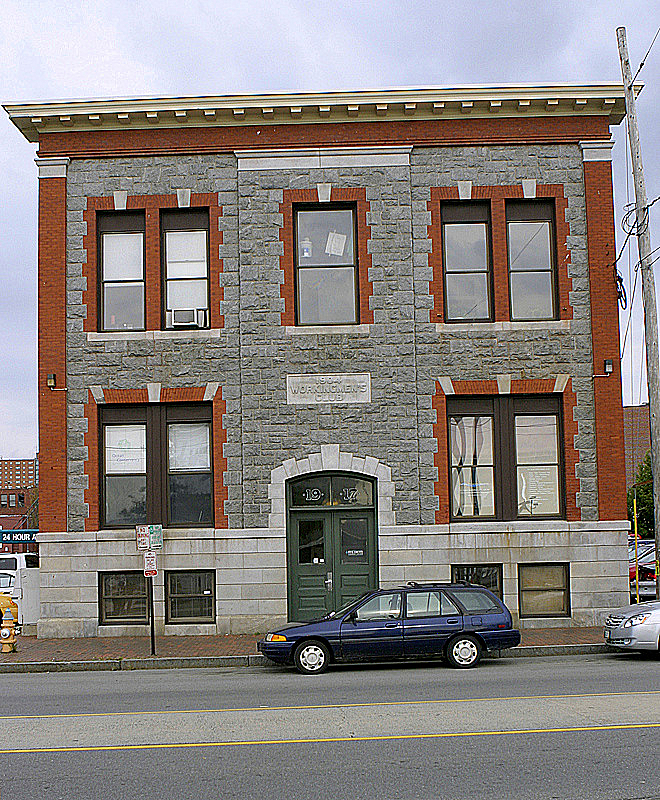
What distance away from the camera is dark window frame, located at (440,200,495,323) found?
20.8 m

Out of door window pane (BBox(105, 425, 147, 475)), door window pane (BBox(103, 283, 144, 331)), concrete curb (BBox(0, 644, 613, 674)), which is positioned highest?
door window pane (BBox(103, 283, 144, 331))

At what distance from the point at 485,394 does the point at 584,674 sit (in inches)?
301

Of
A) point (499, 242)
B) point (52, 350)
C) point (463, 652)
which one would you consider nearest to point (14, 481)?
point (52, 350)

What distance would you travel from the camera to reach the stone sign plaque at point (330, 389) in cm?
2042

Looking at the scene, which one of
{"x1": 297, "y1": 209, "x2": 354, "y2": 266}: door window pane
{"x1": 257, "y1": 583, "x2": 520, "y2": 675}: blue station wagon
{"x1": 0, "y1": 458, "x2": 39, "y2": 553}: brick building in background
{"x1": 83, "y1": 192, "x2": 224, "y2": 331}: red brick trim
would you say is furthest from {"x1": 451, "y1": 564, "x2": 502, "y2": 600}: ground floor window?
{"x1": 0, "y1": 458, "x2": 39, "y2": 553}: brick building in background

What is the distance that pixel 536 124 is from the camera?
68.6ft

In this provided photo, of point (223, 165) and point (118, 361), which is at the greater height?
point (223, 165)

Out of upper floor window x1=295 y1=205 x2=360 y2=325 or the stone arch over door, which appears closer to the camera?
the stone arch over door

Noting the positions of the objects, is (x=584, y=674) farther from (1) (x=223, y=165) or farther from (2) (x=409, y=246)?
(1) (x=223, y=165)

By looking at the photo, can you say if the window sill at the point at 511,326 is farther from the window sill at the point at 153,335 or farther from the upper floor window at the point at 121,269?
the upper floor window at the point at 121,269

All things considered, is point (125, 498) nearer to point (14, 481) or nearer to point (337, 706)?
point (337, 706)

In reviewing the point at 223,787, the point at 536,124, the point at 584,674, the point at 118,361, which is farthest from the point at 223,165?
the point at 223,787

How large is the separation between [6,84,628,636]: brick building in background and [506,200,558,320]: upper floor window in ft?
0.19

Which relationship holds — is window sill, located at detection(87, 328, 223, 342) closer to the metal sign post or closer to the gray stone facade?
the gray stone facade
